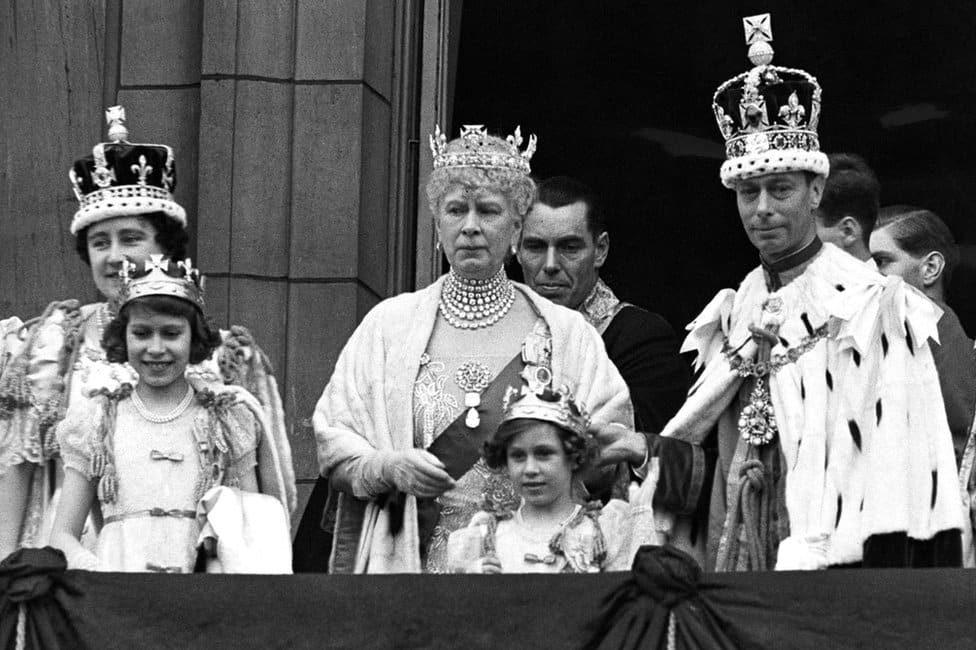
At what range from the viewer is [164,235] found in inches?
404

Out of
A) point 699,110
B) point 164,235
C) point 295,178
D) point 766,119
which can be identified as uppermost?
point 699,110

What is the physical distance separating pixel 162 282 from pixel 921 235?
285 cm

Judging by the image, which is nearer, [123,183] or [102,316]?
[102,316]

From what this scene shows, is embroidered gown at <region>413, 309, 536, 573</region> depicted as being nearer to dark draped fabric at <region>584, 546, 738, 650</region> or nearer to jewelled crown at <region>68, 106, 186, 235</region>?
jewelled crown at <region>68, 106, 186, 235</region>

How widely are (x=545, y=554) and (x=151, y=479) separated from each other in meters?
1.08

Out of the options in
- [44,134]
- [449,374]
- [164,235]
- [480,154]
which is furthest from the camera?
[44,134]

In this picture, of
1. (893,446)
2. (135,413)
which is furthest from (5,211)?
(893,446)

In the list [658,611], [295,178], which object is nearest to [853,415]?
[658,611]

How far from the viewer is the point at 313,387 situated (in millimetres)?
12227

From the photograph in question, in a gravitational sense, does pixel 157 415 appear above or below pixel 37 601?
above

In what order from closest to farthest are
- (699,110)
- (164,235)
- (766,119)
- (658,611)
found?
1. (658,611)
2. (766,119)
3. (164,235)
4. (699,110)

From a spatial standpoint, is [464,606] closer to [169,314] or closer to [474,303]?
[169,314]

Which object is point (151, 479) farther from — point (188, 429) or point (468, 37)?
point (468, 37)

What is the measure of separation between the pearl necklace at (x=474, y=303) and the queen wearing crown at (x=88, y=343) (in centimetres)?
58
